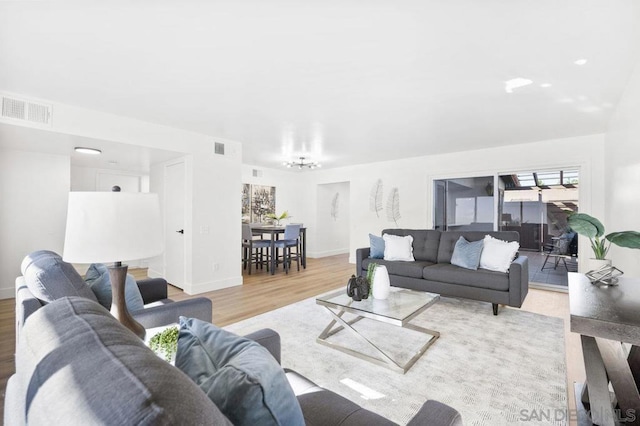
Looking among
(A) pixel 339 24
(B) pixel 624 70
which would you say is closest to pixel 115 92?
(A) pixel 339 24

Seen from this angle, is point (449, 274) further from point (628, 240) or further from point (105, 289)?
point (105, 289)

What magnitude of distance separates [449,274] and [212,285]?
3.41m

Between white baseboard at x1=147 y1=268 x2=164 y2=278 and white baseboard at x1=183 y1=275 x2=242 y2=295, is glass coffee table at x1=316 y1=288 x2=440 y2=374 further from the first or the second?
white baseboard at x1=147 y1=268 x2=164 y2=278

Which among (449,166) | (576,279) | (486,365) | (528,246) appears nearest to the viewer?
(576,279)

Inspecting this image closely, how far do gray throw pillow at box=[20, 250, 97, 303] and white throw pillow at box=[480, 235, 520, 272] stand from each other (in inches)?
149

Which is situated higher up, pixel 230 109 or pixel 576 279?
pixel 230 109

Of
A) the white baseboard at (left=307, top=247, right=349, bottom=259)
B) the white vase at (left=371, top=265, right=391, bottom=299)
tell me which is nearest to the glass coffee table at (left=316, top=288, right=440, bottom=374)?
the white vase at (left=371, top=265, right=391, bottom=299)

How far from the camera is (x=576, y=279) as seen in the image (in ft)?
5.70

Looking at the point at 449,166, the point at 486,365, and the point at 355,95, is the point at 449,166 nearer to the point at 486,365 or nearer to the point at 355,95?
the point at 355,95

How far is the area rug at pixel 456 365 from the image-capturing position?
183cm

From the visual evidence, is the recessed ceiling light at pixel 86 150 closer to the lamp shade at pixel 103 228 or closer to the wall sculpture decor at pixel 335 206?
the lamp shade at pixel 103 228

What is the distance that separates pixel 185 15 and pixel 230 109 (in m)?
1.61

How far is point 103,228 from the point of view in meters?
1.24

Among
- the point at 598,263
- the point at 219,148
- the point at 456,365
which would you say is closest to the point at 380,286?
the point at 456,365
